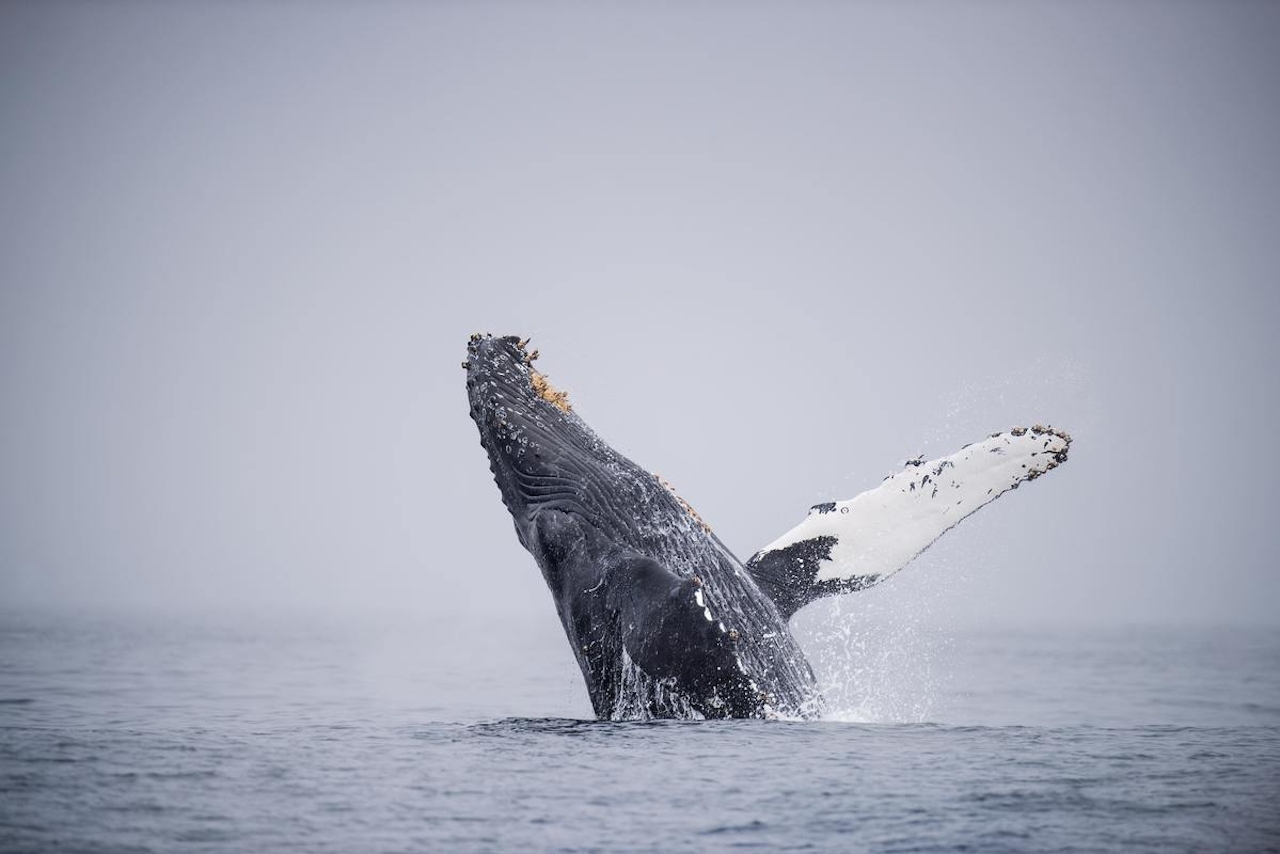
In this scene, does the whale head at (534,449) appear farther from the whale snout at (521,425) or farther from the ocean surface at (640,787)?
the ocean surface at (640,787)

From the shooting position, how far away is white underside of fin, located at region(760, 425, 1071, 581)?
27.9 feet

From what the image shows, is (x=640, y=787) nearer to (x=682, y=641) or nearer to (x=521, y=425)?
(x=682, y=641)

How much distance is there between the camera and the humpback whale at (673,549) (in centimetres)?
633

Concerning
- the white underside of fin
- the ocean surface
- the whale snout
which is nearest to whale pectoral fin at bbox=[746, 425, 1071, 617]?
the white underside of fin

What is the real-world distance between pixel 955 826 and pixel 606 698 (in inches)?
133

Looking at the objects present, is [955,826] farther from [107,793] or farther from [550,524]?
[550,524]

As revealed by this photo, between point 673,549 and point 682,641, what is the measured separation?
1516 mm

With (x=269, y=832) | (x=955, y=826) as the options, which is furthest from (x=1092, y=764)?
(x=269, y=832)

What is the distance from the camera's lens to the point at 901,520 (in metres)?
8.64

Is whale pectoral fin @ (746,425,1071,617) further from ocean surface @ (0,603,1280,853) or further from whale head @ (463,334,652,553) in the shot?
whale head @ (463,334,652,553)

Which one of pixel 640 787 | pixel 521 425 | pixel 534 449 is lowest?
pixel 640 787

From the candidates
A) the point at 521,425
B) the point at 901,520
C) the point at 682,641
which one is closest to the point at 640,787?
the point at 682,641

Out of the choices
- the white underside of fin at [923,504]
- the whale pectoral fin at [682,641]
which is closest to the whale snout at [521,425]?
the whale pectoral fin at [682,641]

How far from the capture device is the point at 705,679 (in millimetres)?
6309
